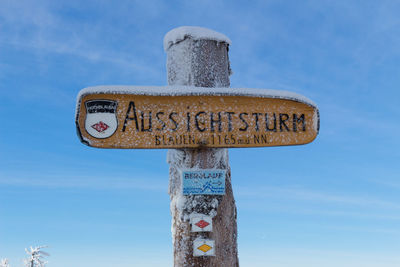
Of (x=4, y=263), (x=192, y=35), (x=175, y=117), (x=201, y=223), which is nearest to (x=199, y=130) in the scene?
(x=175, y=117)

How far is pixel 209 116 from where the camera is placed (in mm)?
3471

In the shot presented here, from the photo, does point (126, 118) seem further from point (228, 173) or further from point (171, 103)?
point (228, 173)

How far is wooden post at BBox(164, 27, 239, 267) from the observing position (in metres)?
3.45

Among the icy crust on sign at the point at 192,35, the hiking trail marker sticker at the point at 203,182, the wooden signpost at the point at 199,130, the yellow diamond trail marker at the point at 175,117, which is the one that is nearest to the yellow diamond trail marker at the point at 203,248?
the wooden signpost at the point at 199,130

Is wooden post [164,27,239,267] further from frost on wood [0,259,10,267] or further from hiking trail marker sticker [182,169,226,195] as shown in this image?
frost on wood [0,259,10,267]

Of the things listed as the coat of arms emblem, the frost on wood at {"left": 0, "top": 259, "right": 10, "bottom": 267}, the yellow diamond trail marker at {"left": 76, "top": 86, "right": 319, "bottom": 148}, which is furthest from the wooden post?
the frost on wood at {"left": 0, "top": 259, "right": 10, "bottom": 267}

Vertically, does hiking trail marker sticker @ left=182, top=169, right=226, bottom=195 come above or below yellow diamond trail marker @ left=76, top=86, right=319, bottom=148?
below

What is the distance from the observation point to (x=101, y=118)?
133 inches

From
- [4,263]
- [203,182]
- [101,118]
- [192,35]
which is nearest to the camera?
[101,118]

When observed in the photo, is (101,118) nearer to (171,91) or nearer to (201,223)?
(171,91)

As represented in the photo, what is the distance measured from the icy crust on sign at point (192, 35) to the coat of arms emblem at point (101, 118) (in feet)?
3.06

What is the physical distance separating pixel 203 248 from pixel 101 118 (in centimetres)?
144

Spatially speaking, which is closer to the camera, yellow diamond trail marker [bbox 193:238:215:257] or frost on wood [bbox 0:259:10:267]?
yellow diamond trail marker [bbox 193:238:215:257]

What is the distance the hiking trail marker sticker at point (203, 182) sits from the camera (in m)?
3.48
